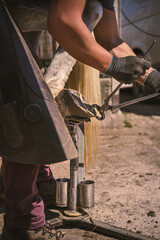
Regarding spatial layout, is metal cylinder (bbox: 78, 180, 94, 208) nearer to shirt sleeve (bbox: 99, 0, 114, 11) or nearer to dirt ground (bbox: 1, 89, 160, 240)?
dirt ground (bbox: 1, 89, 160, 240)

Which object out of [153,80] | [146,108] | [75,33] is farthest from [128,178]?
[146,108]

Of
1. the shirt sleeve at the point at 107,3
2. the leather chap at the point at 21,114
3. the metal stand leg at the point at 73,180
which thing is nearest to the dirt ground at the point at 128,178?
the metal stand leg at the point at 73,180

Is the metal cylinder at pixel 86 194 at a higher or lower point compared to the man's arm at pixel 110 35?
lower

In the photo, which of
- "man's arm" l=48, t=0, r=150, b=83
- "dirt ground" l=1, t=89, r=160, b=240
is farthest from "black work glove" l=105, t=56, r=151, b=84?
"dirt ground" l=1, t=89, r=160, b=240

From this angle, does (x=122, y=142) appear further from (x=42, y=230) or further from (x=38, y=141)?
(x=38, y=141)

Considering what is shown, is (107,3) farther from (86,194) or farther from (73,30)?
(86,194)

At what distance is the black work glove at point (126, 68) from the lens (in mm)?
1270

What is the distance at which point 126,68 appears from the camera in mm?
1304

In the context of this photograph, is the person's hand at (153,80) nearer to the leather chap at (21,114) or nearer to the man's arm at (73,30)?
the man's arm at (73,30)

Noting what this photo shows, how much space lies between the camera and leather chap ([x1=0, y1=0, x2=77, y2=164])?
3.89 ft

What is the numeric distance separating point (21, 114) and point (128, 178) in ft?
4.87

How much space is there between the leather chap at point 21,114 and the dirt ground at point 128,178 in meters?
0.67

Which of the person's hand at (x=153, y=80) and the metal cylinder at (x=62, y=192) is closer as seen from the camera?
the person's hand at (x=153, y=80)

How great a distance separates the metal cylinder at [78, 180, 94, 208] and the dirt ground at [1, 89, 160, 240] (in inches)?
3.9
